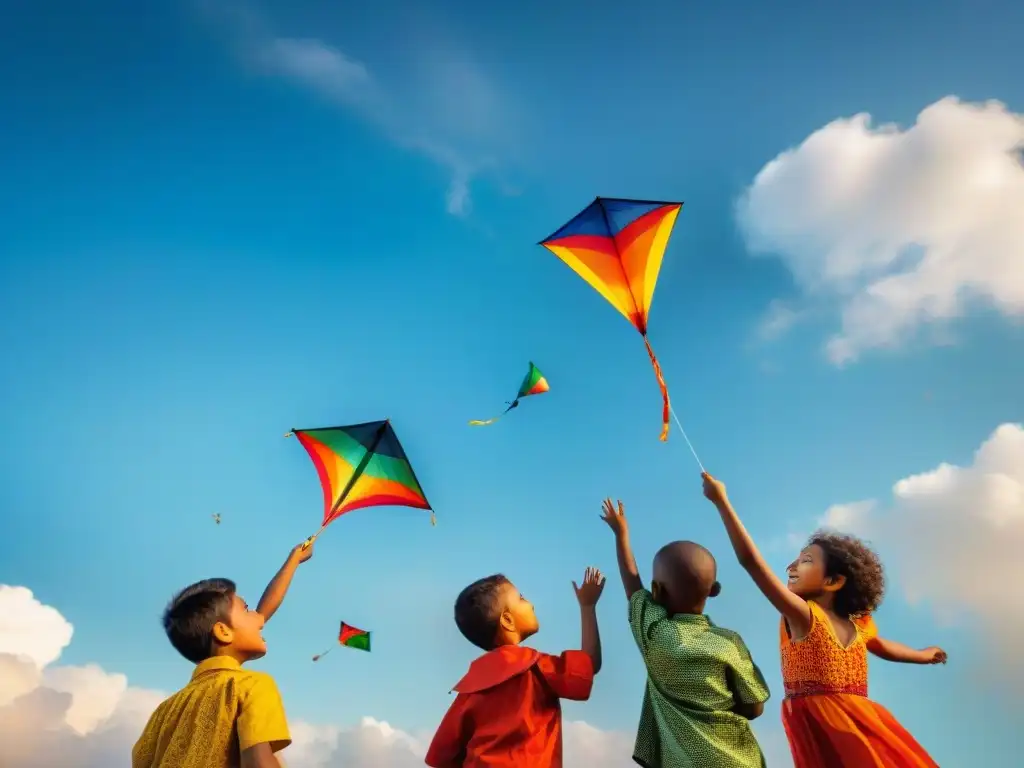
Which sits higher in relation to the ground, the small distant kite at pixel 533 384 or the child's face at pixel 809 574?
the small distant kite at pixel 533 384

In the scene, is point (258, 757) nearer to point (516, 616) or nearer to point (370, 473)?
point (516, 616)

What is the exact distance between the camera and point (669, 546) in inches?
164

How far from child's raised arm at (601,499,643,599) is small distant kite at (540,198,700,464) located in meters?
2.64

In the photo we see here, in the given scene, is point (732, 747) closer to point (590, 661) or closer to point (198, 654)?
point (590, 661)

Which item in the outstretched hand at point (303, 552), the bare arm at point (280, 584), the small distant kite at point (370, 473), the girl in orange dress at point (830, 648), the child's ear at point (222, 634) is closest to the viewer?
the child's ear at point (222, 634)

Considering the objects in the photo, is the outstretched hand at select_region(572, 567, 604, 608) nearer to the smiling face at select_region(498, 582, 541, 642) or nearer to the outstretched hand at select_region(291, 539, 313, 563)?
the smiling face at select_region(498, 582, 541, 642)

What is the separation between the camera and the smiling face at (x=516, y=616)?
4.42 meters

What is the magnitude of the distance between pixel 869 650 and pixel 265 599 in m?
3.78

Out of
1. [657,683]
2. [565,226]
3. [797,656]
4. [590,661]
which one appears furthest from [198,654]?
[565,226]

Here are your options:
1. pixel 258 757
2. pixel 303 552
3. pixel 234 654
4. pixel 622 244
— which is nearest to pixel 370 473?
pixel 303 552

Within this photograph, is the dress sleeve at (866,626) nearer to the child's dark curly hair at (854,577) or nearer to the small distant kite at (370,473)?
the child's dark curly hair at (854,577)

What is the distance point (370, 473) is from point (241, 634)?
3.57 metres

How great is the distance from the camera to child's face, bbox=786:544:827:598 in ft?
15.7

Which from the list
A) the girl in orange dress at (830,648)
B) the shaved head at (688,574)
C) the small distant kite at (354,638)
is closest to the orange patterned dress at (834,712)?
the girl in orange dress at (830,648)
